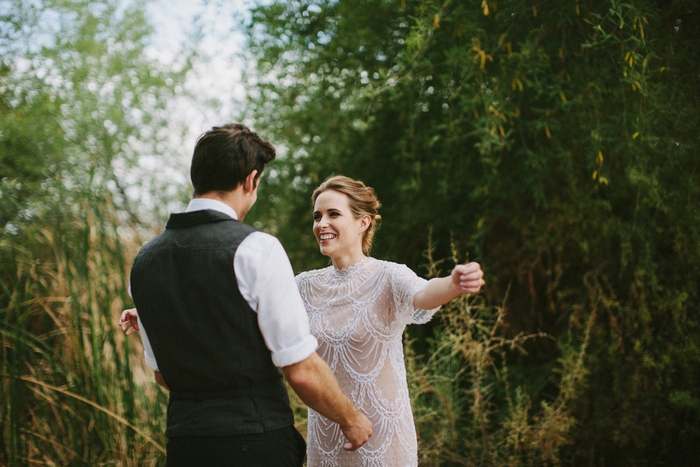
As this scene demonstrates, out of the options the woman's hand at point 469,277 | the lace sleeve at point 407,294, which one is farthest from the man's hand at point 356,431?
the woman's hand at point 469,277

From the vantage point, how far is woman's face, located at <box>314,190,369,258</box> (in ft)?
6.73

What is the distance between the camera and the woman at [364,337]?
1.92m

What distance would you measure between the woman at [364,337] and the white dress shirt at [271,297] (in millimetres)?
484

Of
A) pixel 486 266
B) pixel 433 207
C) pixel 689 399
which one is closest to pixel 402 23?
pixel 433 207

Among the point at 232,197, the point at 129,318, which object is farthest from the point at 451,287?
the point at 129,318

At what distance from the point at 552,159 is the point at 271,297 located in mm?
2958

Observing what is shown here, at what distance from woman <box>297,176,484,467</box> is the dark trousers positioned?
17.6 inches

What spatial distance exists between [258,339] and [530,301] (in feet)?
10.8

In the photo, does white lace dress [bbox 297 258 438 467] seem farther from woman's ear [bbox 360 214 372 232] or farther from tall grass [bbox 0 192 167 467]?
tall grass [bbox 0 192 167 467]

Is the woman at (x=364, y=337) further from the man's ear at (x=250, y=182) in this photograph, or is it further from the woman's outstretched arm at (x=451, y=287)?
the man's ear at (x=250, y=182)

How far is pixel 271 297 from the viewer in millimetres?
1454

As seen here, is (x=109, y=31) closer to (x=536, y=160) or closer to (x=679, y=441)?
(x=536, y=160)

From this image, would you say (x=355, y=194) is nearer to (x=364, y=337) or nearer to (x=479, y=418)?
(x=364, y=337)

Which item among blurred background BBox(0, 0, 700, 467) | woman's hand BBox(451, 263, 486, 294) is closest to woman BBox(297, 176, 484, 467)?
woman's hand BBox(451, 263, 486, 294)
